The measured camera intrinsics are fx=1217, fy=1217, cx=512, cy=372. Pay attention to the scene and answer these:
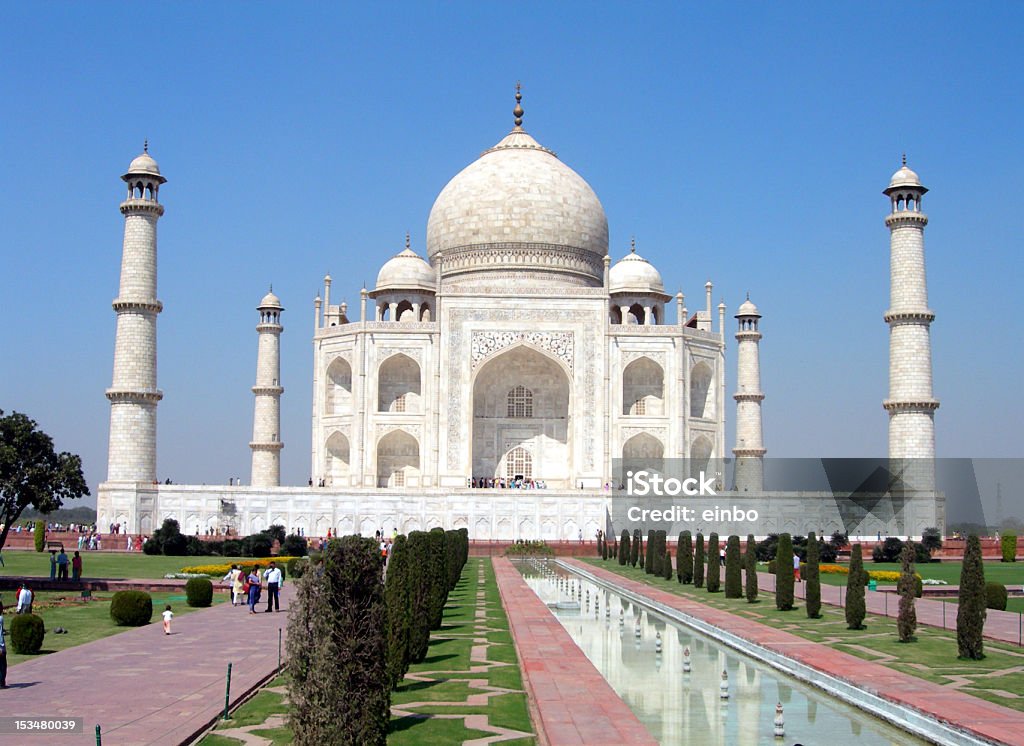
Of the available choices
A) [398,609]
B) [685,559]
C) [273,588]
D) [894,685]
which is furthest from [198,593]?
[894,685]

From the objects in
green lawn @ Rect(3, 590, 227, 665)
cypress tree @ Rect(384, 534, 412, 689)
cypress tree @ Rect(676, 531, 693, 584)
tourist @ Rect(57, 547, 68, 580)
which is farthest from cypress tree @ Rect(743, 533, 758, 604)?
tourist @ Rect(57, 547, 68, 580)

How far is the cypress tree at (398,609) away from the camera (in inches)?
324

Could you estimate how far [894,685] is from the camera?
880cm

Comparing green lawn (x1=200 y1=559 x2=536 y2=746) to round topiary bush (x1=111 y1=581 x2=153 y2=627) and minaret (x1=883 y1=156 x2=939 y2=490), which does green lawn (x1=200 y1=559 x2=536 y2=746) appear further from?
minaret (x1=883 y1=156 x2=939 y2=490)

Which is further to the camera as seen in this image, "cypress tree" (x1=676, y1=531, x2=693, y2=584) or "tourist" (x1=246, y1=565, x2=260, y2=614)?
"cypress tree" (x1=676, y1=531, x2=693, y2=584)

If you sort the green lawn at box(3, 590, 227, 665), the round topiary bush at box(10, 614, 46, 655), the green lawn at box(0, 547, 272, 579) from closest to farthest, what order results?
the round topiary bush at box(10, 614, 46, 655)
the green lawn at box(3, 590, 227, 665)
the green lawn at box(0, 547, 272, 579)

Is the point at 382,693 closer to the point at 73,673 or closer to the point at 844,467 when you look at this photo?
the point at 73,673

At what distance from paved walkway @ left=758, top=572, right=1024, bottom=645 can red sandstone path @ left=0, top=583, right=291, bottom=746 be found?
22.8 ft

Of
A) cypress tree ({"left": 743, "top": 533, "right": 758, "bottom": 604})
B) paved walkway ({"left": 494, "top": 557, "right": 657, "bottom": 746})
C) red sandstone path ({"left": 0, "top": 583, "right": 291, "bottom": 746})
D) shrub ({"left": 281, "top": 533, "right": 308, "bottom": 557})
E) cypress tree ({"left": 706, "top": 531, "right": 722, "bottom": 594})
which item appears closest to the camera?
paved walkway ({"left": 494, "top": 557, "right": 657, "bottom": 746})

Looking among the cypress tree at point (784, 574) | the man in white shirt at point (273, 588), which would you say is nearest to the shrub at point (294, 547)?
the man in white shirt at point (273, 588)

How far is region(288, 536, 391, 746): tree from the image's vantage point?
5621 millimetres

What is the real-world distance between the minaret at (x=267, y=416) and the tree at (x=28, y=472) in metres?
15.8

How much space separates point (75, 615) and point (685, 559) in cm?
940

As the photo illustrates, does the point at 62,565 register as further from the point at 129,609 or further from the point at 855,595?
the point at 855,595
